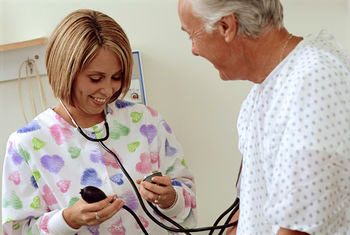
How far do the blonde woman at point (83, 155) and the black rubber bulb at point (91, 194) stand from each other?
2 cm

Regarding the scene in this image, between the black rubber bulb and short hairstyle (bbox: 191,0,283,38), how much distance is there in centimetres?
58

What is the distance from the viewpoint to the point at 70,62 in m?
1.37

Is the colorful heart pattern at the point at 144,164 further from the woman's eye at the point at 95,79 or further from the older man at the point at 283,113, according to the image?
the older man at the point at 283,113

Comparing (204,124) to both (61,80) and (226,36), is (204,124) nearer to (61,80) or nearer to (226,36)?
(61,80)

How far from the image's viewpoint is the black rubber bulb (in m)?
1.32

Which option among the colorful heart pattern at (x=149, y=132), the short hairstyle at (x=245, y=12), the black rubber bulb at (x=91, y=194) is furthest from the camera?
the colorful heart pattern at (x=149, y=132)

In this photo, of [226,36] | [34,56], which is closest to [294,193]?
[226,36]

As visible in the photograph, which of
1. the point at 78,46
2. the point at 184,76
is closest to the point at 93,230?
the point at 78,46

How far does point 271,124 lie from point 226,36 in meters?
0.19

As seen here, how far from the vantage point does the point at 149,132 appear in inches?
60.9

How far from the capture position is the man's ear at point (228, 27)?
0.94 m

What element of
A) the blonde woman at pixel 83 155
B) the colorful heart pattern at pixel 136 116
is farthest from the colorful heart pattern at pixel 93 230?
the colorful heart pattern at pixel 136 116

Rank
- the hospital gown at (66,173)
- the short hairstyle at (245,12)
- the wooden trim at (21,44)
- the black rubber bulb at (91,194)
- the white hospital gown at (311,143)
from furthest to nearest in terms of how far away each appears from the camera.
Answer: the wooden trim at (21,44) → the hospital gown at (66,173) → the black rubber bulb at (91,194) → the short hairstyle at (245,12) → the white hospital gown at (311,143)

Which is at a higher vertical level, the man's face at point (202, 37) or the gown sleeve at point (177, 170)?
the man's face at point (202, 37)
